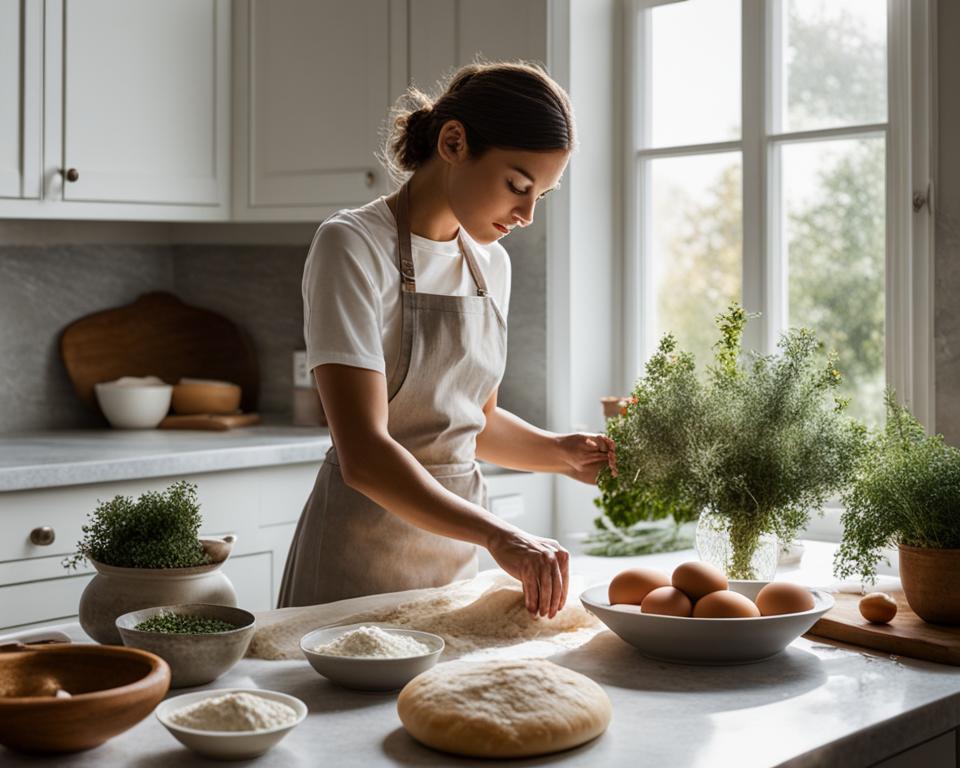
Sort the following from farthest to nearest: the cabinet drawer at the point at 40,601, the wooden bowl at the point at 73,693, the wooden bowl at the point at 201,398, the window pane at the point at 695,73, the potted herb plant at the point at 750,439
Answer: the wooden bowl at the point at 201,398, the window pane at the point at 695,73, the cabinet drawer at the point at 40,601, the potted herb plant at the point at 750,439, the wooden bowl at the point at 73,693

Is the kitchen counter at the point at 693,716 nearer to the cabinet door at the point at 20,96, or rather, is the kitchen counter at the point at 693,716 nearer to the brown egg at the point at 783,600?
the brown egg at the point at 783,600

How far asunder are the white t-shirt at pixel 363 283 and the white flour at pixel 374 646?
0.41 metres

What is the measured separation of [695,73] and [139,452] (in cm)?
161

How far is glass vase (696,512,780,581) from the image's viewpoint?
162cm

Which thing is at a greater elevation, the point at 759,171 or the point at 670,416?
the point at 759,171

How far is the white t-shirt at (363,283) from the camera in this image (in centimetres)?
160

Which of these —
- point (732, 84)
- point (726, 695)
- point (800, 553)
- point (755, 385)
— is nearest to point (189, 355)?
point (732, 84)

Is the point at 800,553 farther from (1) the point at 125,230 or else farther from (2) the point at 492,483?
A: (1) the point at 125,230

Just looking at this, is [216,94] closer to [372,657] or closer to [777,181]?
[777,181]

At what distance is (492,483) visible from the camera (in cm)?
299

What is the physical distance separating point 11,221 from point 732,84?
1.90 m

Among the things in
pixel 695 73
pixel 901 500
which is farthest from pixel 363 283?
pixel 695 73

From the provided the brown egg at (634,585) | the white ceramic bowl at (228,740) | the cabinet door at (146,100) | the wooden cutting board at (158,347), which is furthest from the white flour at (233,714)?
the wooden cutting board at (158,347)

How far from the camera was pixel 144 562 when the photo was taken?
4.37 feet
